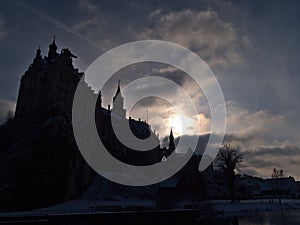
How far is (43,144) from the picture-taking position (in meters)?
56.8

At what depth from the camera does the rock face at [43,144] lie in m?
49.7

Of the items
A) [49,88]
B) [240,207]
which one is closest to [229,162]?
[240,207]

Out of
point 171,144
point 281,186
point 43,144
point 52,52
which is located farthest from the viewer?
point 171,144

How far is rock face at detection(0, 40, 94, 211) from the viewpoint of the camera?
49656 millimetres

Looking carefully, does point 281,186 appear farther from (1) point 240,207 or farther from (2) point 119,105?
(2) point 119,105

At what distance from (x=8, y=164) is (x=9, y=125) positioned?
74.3ft

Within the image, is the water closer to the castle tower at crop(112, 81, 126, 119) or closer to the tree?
the tree

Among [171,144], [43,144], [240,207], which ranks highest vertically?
[171,144]

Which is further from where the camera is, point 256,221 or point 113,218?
point 256,221

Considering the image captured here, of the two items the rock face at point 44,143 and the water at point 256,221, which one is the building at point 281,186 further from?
the water at point 256,221

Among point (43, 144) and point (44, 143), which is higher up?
point (44, 143)

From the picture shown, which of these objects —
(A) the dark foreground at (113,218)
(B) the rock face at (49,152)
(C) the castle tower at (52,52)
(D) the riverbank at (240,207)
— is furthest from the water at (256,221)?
(C) the castle tower at (52,52)

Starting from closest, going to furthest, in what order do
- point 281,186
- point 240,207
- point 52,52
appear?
point 240,207 → point 52,52 → point 281,186

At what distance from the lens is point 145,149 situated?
387 ft
